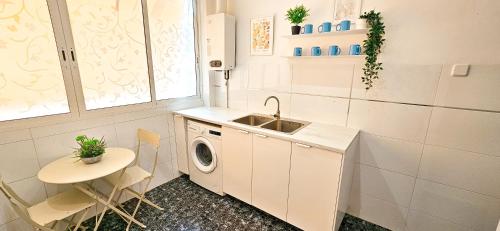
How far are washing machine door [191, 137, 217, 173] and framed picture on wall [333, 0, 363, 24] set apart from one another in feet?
5.42

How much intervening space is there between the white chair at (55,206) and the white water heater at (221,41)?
1.66m

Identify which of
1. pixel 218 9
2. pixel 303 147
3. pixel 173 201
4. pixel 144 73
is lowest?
pixel 173 201

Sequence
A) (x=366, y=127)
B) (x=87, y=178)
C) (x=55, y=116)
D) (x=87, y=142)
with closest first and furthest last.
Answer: (x=87, y=178) → (x=87, y=142) → (x=55, y=116) → (x=366, y=127)

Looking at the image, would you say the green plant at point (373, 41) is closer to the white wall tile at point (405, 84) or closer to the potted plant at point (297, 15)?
the white wall tile at point (405, 84)

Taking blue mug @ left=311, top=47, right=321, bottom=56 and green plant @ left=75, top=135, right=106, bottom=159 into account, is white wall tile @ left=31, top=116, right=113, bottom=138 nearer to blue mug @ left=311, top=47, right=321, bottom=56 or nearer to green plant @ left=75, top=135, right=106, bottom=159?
green plant @ left=75, top=135, right=106, bottom=159

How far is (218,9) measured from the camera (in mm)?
2355

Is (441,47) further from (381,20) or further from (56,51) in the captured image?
(56,51)

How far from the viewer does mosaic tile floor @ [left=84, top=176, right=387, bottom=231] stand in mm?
1900

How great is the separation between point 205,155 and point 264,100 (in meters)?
0.92

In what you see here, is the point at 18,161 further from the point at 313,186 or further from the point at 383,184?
the point at 383,184

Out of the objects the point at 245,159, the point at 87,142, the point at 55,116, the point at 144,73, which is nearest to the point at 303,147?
the point at 245,159

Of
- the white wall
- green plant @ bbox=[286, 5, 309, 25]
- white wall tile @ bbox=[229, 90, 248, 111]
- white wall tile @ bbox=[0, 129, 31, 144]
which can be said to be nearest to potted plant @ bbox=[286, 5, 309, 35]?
green plant @ bbox=[286, 5, 309, 25]

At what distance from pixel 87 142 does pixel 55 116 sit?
15.3 inches

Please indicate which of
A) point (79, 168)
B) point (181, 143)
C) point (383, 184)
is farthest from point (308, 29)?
point (79, 168)
